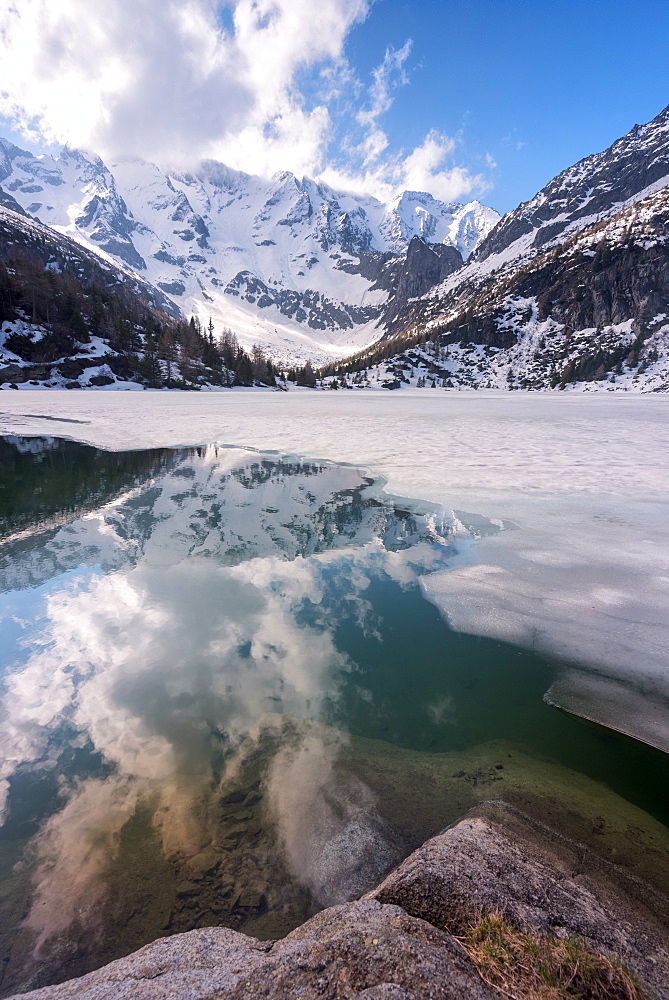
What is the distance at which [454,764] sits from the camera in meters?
4.29

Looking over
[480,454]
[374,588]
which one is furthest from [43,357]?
[374,588]

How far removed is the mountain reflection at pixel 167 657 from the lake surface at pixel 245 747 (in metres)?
0.03

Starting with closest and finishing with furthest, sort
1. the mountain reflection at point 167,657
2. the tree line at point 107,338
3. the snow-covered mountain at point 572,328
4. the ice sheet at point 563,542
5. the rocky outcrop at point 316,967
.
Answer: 1. the rocky outcrop at point 316,967
2. the mountain reflection at point 167,657
3. the ice sheet at point 563,542
4. the tree line at point 107,338
5. the snow-covered mountain at point 572,328

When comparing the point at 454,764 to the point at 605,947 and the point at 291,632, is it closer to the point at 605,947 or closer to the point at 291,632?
the point at 605,947

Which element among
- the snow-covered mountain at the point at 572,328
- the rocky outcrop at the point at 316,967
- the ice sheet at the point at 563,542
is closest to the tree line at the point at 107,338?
the snow-covered mountain at the point at 572,328

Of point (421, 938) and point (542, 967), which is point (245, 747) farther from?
point (542, 967)

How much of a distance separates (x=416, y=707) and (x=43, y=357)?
101637mm

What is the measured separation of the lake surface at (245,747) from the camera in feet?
10.3

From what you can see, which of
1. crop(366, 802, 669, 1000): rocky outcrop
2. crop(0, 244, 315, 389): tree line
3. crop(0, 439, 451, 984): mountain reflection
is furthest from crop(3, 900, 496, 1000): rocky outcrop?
crop(0, 244, 315, 389): tree line

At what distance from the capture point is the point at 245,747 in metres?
4.49

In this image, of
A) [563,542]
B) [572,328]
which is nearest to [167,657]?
[563,542]

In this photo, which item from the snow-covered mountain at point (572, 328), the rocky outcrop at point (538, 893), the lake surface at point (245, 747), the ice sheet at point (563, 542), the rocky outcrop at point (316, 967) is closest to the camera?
the rocky outcrop at point (316, 967)

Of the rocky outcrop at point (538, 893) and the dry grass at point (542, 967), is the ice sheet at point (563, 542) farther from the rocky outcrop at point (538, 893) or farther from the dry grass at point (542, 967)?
the dry grass at point (542, 967)

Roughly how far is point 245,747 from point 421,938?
274cm
